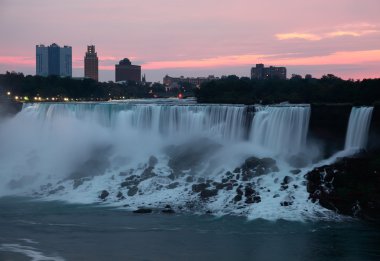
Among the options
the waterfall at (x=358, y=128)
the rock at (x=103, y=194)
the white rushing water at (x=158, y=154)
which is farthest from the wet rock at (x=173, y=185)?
the waterfall at (x=358, y=128)

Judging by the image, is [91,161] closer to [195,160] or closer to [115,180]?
[115,180]

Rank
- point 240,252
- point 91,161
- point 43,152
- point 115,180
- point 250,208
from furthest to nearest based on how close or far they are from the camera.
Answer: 1. point 43,152
2. point 91,161
3. point 115,180
4. point 250,208
5. point 240,252

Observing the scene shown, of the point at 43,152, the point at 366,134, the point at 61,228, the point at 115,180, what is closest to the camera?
the point at 61,228

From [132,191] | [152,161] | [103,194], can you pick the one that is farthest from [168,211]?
[152,161]

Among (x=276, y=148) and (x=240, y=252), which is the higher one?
(x=276, y=148)

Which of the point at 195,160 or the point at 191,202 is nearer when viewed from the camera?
the point at 191,202

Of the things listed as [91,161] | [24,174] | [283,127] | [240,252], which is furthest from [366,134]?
[24,174]

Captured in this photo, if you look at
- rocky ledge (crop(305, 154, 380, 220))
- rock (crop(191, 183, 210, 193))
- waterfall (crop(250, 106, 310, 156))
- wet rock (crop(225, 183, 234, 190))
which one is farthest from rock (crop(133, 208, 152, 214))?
waterfall (crop(250, 106, 310, 156))

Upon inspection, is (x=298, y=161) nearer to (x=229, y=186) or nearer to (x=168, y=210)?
(x=229, y=186)
